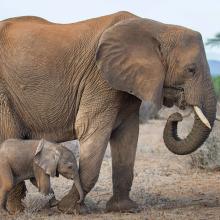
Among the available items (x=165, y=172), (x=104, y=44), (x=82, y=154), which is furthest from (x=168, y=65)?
(x=165, y=172)

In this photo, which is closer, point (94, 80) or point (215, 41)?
point (94, 80)

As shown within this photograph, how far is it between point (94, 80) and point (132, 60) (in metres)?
0.42

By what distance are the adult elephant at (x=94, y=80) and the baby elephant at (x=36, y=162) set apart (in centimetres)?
17

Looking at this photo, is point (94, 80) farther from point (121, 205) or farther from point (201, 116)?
point (121, 205)

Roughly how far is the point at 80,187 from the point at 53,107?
2.88 feet

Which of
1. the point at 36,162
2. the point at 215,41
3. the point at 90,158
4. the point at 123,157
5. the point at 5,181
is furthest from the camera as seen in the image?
the point at 215,41

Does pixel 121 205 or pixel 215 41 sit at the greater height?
pixel 121 205

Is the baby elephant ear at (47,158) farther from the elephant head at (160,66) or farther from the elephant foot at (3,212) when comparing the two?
the elephant head at (160,66)

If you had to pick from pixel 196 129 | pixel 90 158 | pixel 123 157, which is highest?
pixel 196 129

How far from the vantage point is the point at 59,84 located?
8.13 metres

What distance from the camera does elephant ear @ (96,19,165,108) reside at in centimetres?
790

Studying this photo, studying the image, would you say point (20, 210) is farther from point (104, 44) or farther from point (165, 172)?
point (165, 172)

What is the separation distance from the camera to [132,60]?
316 inches

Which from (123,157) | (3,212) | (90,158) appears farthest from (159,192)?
(3,212)
